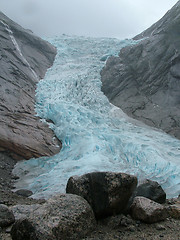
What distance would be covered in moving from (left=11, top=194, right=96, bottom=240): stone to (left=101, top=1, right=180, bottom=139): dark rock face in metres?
7.01

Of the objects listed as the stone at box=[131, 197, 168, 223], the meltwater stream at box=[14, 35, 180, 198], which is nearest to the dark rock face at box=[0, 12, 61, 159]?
the meltwater stream at box=[14, 35, 180, 198]

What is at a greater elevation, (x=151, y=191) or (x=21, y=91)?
(x=21, y=91)

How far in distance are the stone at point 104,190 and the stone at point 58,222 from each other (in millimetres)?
293

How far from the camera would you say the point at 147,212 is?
3408 millimetres

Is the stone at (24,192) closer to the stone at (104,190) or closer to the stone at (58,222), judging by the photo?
the stone at (104,190)

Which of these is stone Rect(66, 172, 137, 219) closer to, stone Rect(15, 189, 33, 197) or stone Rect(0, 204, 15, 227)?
stone Rect(0, 204, 15, 227)

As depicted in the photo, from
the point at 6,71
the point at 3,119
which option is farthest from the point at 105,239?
the point at 6,71

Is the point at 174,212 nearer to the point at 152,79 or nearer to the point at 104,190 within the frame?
the point at 104,190

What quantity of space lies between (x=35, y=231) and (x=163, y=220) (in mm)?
1767

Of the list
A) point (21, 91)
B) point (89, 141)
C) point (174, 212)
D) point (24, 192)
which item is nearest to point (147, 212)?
point (174, 212)

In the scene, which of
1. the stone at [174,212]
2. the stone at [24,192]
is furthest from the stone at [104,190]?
the stone at [24,192]

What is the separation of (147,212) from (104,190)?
2.02ft

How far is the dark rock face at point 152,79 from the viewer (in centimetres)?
1057

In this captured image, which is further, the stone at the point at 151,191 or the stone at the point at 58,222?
the stone at the point at 151,191
